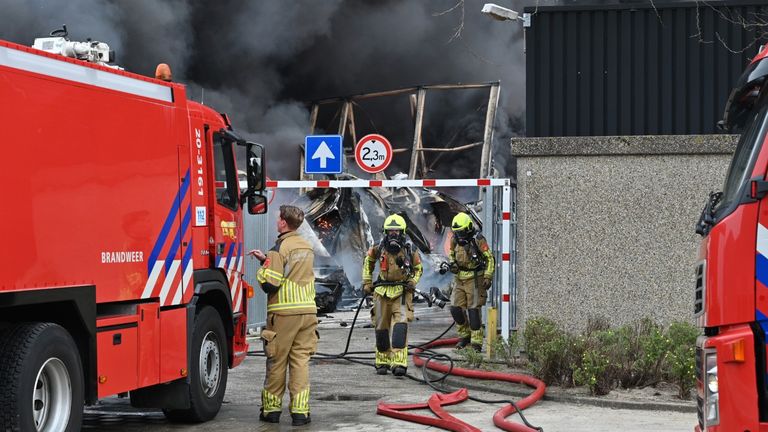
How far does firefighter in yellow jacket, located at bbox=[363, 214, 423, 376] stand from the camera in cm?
1279

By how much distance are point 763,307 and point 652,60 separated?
9.26m

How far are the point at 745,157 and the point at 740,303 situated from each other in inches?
30.3

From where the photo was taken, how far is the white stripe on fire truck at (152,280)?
8414mm

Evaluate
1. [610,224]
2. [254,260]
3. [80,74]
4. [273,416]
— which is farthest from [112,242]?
[254,260]

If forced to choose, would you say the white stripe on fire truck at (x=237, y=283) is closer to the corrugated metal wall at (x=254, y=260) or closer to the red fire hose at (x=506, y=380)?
the red fire hose at (x=506, y=380)

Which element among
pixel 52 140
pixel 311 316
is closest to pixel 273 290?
pixel 311 316

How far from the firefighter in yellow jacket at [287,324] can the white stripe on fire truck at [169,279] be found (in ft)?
2.22

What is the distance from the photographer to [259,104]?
2073 centimetres

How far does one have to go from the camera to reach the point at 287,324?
30.6ft

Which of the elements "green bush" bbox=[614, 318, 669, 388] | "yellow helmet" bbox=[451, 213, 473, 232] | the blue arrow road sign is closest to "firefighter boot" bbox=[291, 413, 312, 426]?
"green bush" bbox=[614, 318, 669, 388]

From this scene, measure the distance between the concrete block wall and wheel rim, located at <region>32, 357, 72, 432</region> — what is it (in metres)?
7.24

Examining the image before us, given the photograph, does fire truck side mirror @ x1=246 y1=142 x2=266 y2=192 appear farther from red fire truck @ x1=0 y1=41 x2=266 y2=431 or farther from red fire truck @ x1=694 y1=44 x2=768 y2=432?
red fire truck @ x1=694 y1=44 x2=768 y2=432

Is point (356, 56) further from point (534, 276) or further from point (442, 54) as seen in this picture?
point (534, 276)

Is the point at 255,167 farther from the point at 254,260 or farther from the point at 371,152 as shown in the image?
the point at 254,260
